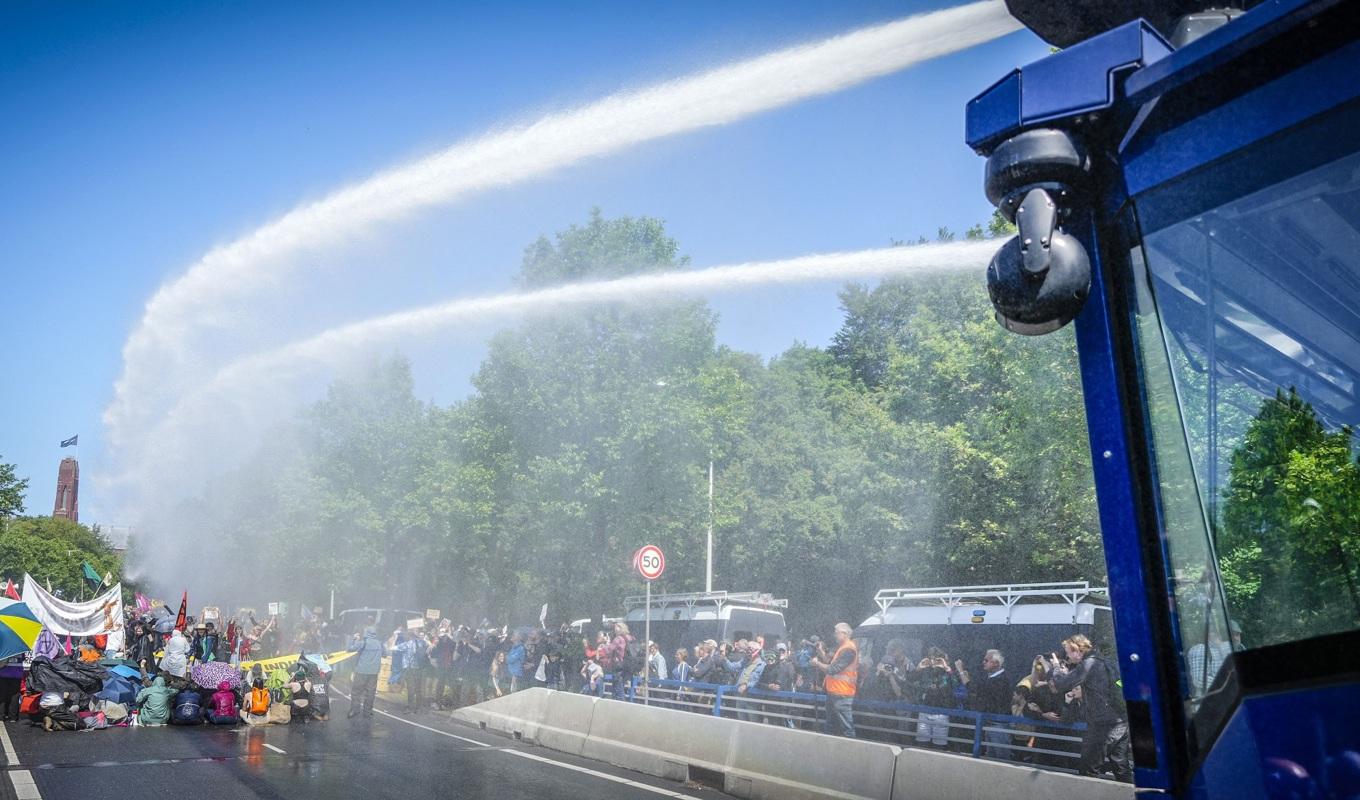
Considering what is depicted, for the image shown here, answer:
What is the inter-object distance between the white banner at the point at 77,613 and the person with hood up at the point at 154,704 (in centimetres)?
751

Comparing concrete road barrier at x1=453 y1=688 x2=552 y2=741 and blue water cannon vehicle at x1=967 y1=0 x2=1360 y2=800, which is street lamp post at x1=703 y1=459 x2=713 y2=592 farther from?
blue water cannon vehicle at x1=967 y1=0 x2=1360 y2=800

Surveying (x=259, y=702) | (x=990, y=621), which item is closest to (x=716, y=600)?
(x=990, y=621)

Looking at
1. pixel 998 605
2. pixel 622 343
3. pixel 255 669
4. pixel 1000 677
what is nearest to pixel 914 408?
pixel 622 343

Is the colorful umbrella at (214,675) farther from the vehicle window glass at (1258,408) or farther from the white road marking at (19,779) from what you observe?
the vehicle window glass at (1258,408)

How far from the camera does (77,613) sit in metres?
21.0

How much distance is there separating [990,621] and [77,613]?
18.4 m

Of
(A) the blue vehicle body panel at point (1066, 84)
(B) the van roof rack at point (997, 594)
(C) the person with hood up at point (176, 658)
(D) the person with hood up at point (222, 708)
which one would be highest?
(A) the blue vehicle body panel at point (1066, 84)

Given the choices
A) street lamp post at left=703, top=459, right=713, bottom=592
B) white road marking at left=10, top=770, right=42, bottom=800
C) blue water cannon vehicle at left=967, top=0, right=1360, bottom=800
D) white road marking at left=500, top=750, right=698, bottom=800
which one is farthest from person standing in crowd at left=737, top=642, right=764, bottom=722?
blue water cannon vehicle at left=967, top=0, right=1360, bottom=800

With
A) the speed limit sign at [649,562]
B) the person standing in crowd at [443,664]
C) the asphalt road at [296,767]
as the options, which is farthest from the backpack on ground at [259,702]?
A: the speed limit sign at [649,562]

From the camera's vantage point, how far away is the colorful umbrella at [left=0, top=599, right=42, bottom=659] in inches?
504

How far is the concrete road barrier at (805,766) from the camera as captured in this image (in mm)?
8055

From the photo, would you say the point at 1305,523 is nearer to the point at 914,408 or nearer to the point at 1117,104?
the point at 1117,104

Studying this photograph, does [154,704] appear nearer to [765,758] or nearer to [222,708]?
[222,708]

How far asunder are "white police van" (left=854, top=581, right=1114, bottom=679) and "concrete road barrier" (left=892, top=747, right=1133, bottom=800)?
6.88 metres
